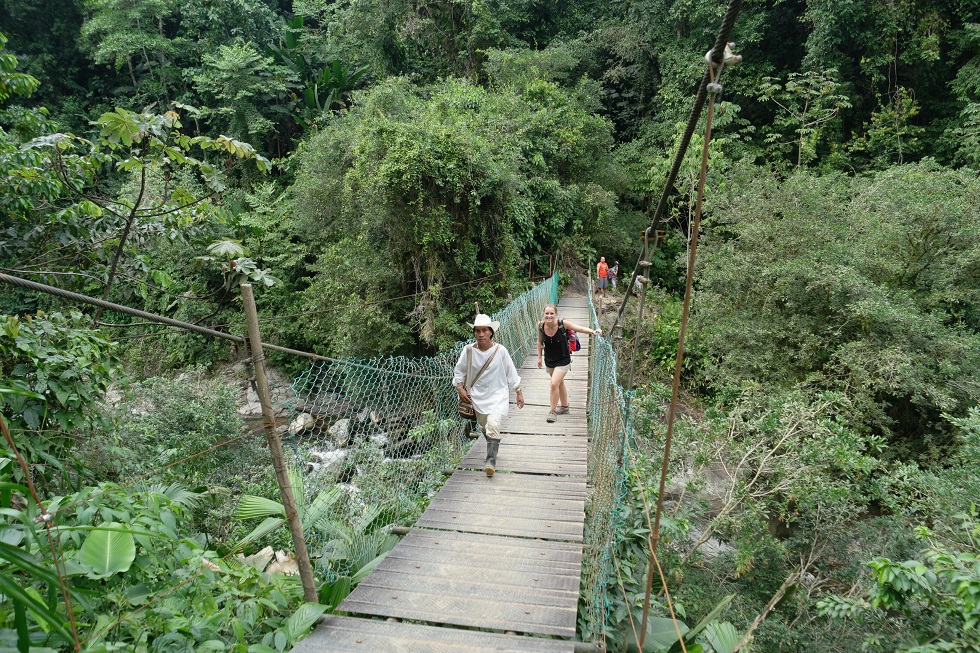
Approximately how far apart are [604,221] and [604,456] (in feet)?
34.2

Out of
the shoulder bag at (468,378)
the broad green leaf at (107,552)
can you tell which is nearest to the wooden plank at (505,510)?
the shoulder bag at (468,378)

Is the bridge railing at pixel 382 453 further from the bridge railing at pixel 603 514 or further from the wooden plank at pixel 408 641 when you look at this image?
the bridge railing at pixel 603 514

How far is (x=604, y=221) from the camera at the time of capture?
41.1ft

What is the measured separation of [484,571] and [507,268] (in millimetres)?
6243

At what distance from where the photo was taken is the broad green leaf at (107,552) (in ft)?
3.78

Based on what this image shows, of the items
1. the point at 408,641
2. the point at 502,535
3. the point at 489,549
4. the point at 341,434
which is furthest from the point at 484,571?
the point at 341,434

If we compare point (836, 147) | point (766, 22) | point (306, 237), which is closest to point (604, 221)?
point (836, 147)

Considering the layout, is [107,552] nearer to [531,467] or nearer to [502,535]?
[502,535]

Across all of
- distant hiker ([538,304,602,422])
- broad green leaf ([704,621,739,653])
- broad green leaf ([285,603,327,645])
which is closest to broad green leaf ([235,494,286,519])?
broad green leaf ([285,603,327,645])

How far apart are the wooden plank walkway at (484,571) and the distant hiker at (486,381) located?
29cm

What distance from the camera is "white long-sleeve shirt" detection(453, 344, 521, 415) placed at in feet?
10.7

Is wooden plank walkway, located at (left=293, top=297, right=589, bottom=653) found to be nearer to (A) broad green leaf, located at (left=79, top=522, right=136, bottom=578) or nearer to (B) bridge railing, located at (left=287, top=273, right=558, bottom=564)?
(B) bridge railing, located at (left=287, top=273, right=558, bottom=564)

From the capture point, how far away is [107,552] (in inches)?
46.6

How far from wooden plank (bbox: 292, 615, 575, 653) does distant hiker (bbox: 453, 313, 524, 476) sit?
1.39 meters
